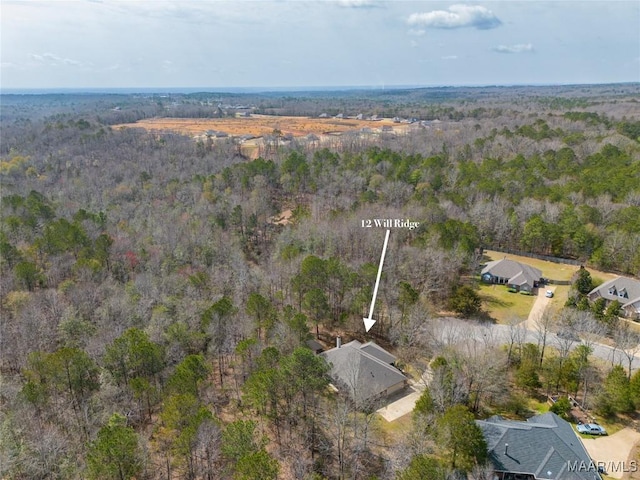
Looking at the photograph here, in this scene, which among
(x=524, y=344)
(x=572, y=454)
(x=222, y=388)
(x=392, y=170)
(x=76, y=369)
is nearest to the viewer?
(x=572, y=454)

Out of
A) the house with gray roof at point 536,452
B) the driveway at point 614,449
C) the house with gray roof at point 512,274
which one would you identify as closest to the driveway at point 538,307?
the house with gray roof at point 512,274

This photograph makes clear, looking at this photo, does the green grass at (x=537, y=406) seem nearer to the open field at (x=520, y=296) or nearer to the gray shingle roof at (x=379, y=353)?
the gray shingle roof at (x=379, y=353)

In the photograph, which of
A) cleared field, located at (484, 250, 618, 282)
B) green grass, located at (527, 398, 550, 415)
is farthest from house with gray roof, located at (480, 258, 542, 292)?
green grass, located at (527, 398, 550, 415)

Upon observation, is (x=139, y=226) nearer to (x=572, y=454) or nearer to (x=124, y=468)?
(x=124, y=468)

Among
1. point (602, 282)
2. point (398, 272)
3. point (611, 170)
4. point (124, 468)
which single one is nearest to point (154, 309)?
point (124, 468)

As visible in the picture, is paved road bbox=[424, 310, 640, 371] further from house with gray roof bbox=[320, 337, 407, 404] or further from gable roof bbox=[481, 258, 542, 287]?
gable roof bbox=[481, 258, 542, 287]

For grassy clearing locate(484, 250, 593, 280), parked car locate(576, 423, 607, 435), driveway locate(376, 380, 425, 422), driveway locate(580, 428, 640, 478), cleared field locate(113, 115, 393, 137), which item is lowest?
driveway locate(376, 380, 425, 422)

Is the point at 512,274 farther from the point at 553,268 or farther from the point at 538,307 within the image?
the point at 553,268
